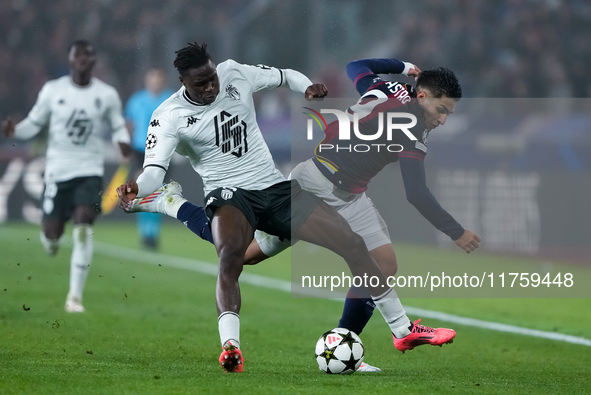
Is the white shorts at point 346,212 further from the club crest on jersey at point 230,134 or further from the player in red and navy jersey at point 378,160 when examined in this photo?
the club crest on jersey at point 230,134

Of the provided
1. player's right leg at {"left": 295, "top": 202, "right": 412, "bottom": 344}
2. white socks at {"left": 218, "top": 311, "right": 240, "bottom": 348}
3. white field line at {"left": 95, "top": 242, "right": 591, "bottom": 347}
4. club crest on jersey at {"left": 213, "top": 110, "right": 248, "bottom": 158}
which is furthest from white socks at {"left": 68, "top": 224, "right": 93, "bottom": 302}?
white socks at {"left": 218, "top": 311, "right": 240, "bottom": 348}

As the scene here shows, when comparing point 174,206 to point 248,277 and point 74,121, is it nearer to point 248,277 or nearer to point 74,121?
point 74,121

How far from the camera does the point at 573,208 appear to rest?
44.0 ft

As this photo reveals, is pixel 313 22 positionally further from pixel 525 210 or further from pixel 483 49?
pixel 525 210

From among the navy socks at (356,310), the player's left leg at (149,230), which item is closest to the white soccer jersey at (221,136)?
the navy socks at (356,310)

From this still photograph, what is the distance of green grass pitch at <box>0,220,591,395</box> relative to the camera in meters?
5.18

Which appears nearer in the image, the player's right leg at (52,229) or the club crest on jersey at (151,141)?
the club crest on jersey at (151,141)

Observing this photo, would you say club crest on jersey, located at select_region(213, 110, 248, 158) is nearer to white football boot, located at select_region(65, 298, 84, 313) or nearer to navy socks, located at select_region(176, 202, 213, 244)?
navy socks, located at select_region(176, 202, 213, 244)

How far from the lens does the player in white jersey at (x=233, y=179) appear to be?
566 centimetres

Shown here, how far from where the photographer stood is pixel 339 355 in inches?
223

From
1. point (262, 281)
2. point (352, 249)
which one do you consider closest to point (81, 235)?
point (262, 281)

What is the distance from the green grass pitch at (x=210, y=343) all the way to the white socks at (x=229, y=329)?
186 mm

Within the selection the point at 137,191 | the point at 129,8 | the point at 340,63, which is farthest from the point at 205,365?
the point at 129,8

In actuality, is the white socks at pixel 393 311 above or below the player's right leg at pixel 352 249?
below
